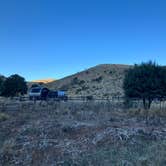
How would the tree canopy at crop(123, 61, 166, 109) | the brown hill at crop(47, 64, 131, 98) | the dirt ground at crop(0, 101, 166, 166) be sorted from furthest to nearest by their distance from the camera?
the brown hill at crop(47, 64, 131, 98)
the tree canopy at crop(123, 61, 166, 109)
the dirt ground at crop(0, 101, 166, 166)

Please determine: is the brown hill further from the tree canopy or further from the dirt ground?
the dirt ground

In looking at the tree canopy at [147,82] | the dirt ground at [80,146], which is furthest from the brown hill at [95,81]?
the dirt ground at [80,146]

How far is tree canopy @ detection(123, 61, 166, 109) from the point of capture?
35.4 metres

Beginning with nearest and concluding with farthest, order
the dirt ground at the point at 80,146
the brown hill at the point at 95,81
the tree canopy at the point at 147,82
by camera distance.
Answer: the dirt ground at the point at 80,146
the tree canopy at the point at 147,82
the brown hill at the point at 95,81

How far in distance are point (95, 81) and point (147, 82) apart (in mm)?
73431

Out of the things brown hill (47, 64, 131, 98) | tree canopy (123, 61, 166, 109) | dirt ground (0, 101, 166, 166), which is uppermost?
brown hill (47, 64, 131, 98)

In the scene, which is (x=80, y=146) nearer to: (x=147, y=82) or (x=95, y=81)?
(x=147, y=82)

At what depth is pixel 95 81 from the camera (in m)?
109

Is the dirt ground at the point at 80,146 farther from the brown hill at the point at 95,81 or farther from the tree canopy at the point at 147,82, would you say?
the brown hill at the point at 95,81

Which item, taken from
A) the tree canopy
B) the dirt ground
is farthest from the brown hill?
the dirt ground

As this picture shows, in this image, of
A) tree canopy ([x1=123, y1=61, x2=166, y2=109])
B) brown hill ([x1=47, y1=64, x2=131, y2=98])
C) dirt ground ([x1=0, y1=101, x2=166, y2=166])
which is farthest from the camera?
brown hill ([x1=47, y1=64, x2=131, y2=98])

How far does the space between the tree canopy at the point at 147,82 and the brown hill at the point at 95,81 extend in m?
52.6

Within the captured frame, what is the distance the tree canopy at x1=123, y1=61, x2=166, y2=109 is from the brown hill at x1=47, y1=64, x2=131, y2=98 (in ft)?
173

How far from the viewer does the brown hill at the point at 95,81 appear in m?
95.2
